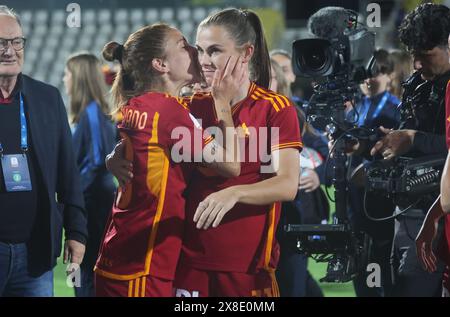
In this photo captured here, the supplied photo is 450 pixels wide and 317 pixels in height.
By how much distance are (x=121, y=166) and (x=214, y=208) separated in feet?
1.50

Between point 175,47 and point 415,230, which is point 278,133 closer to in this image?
A: point 175,47

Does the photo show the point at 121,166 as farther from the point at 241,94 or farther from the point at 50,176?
the point at 241,94

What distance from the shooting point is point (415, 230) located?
136 inches

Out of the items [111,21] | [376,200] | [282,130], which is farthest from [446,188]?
[111,21]

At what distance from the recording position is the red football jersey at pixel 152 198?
292cm

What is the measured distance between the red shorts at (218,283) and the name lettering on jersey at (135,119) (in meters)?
0.48

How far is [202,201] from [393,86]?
1.84 m

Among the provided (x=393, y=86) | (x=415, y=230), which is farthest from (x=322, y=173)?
(x=415, y=230)

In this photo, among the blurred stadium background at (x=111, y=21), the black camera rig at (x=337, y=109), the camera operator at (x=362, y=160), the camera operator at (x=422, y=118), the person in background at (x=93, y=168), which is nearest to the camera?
the camera operator at (x=422, y=118)

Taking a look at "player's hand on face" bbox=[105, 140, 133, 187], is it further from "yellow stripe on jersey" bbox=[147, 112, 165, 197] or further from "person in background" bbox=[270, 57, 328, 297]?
"person in background" bbox=[270, 57, 328, 297]

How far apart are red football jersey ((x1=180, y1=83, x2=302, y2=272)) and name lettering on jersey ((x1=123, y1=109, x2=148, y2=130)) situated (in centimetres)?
20

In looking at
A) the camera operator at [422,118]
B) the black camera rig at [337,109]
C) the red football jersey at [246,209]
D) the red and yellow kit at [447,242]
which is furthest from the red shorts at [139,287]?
the camera operator at [422,118]

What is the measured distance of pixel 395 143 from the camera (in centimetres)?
339

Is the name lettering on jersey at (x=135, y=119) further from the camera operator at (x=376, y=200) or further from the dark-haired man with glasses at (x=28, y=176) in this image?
the camera operator at (x=376, y=200)
